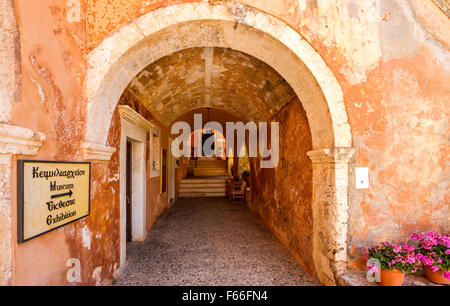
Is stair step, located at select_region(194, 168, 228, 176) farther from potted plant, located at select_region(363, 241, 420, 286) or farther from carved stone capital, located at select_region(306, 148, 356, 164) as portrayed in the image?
potted plant, located at select_region(363, 241, 420, 286)

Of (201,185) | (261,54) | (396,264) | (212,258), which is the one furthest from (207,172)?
(396,264)

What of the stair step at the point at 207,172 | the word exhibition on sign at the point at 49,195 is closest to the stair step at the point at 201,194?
the stair step at the point at 207,172

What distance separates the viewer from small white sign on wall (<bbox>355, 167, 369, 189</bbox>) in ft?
7.36

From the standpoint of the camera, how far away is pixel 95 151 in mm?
2146

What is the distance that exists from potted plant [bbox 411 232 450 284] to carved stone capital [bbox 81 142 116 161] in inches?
134

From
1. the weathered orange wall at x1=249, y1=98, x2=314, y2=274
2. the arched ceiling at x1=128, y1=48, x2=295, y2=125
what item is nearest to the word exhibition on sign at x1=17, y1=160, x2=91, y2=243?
the arched ceiling at x1=128, y1=48, x2=295, y2=125

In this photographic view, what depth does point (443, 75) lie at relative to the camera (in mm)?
2316

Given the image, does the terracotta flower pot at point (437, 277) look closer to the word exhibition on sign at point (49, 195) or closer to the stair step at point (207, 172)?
the word exhibition on sign at point (49, 195)

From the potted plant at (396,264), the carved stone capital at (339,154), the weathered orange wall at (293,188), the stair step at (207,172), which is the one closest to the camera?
the potted plant at (396,264)

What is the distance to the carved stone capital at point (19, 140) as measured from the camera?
121 centimetres

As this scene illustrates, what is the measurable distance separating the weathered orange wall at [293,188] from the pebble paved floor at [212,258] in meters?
0.26

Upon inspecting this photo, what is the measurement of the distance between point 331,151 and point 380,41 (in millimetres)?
1363

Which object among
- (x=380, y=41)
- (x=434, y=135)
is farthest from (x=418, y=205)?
(x=380, y=41)
